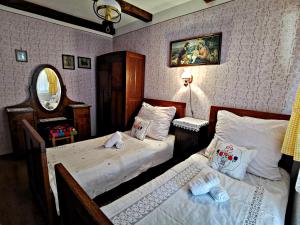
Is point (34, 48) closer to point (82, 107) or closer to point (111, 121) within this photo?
point (82, 107)

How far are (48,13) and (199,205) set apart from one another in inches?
141

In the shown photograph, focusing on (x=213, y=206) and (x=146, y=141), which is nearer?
(x=213, y=206)

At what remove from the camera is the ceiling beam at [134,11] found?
2312 mm

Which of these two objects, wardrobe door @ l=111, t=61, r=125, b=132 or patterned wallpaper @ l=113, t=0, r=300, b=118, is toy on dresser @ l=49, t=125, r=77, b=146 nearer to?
wardrobe door @ l=111, t=61, r=125, b=132

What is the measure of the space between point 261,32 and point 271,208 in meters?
1.75

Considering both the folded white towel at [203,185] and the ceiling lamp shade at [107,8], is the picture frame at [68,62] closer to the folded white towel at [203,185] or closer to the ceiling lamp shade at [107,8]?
the ceiling lamp shade at [107,8]

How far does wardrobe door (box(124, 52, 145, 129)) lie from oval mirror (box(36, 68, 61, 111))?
1436 millimetres

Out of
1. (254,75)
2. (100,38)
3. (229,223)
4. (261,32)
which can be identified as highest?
(100,38)

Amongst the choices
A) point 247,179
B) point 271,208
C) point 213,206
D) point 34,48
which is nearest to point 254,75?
point 247,179

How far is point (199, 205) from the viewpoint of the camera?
42.8 inches

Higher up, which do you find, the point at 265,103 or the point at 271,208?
the point at 265,103

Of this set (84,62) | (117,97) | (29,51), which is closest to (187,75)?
(117,97)

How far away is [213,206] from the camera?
42.4 inches

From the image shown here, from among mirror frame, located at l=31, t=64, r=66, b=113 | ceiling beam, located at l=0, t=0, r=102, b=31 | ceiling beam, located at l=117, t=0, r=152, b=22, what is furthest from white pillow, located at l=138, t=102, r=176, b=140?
ceiling beam, located at l=0, t=0, r=102, b=31
